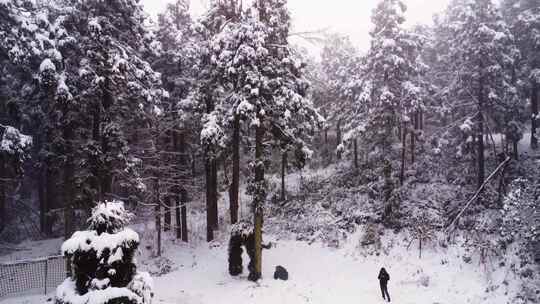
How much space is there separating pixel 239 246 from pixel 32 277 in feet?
32.8

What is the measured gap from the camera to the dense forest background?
1562 centimetres

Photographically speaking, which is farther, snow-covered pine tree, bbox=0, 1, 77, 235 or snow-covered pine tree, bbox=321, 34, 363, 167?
snow-covered pine tree, bbox=321, 34, 363, 167

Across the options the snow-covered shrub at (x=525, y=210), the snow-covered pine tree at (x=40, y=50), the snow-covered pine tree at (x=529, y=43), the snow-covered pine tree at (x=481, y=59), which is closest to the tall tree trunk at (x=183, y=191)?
the snow-covered pine tree at (x=40, y=50)

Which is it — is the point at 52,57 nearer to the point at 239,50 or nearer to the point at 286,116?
the point at 239,50

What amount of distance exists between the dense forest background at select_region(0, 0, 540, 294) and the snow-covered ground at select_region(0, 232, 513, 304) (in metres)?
1.63

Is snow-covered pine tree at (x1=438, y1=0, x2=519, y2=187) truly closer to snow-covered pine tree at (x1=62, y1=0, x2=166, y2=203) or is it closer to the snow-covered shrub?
the snow-covered shrub

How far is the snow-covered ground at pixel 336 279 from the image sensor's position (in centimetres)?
1680

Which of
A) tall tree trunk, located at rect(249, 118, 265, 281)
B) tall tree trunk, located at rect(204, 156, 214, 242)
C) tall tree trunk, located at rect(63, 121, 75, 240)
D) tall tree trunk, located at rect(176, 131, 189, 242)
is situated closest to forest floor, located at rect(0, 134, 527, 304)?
tall tree trunk, located at rect(204, 156, 214, 242)

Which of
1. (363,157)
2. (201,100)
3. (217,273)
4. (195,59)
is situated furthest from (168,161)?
(363,157)

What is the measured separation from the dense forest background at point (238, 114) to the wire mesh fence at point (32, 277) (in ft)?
7.33

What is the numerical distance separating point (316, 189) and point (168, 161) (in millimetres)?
14561

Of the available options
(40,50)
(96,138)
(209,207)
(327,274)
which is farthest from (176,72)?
(327,274)

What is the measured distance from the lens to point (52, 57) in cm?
1465

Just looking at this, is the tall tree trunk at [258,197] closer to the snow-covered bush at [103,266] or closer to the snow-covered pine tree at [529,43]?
the snow-covered bush at [103,266]
